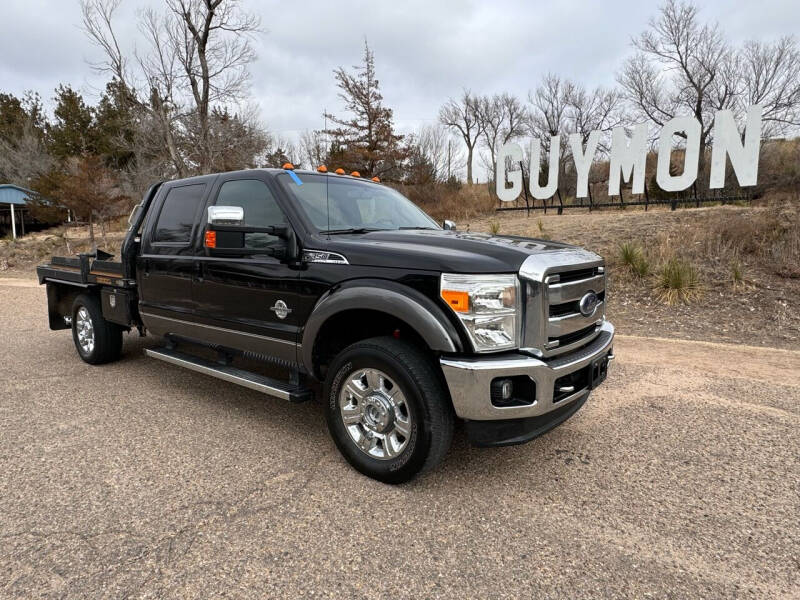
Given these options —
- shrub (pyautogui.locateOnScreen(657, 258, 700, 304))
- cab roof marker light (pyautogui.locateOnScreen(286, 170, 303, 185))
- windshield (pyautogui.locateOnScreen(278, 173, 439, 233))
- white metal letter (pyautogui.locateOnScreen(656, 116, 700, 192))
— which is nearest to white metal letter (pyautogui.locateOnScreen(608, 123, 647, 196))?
white metal letter (pyautogui.locateOnScreen(656, 116, 700, 192))

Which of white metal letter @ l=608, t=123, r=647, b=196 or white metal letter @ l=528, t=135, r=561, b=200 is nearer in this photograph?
white metal letter @ l=608, t=123, r=647, b=196

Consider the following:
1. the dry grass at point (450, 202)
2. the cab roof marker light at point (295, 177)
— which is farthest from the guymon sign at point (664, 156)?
the cab roof marker light at point (295, 177)

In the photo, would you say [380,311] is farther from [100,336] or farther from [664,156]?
[664,156]

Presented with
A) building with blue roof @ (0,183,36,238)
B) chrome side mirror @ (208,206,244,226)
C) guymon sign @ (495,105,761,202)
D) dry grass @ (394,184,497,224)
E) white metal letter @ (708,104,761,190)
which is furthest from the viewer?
building with blue roof @ (0,183,36,238)

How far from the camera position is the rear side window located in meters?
4.25

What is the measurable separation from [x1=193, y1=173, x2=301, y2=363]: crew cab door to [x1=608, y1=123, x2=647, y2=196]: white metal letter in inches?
513

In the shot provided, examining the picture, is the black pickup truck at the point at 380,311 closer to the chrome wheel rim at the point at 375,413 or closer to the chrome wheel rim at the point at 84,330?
the chrome wheel rim at the point at 375,413

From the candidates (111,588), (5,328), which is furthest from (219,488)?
(5,328)

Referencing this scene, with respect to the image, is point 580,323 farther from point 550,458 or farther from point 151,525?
point 151,525

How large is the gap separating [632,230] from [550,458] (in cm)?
930

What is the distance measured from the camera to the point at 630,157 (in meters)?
14.2

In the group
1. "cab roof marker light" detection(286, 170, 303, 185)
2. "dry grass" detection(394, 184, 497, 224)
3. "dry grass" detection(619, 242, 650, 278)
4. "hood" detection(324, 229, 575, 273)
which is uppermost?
"dry grass" detection(394, 184, 497, 224)

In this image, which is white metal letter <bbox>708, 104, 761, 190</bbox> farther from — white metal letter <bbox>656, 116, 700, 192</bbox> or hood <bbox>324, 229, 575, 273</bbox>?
hood <bbox>324, 229, 575, 273</bbox>

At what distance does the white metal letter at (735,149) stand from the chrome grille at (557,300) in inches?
458
